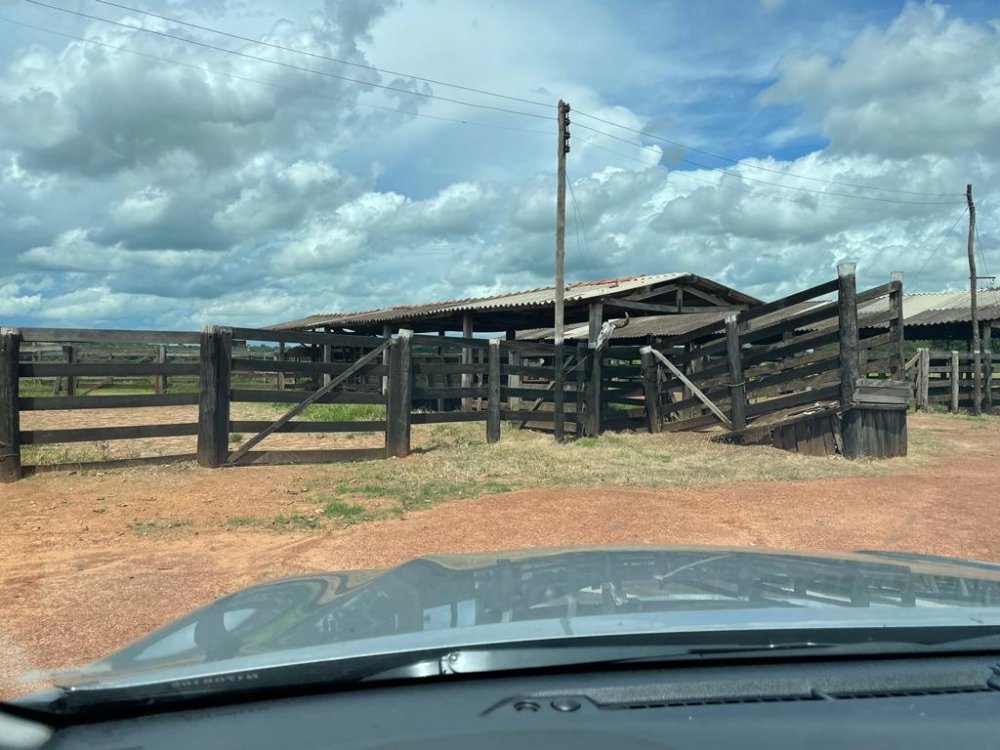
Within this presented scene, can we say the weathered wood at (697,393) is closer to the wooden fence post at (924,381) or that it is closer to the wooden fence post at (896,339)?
the wooden fence post at (896,339)

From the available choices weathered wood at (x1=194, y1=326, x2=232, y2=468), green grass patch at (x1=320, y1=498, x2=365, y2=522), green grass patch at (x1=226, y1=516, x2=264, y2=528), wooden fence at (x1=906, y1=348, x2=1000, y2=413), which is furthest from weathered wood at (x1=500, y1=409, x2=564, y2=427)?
wooden fence at (x1=906, y1=348, x2=1000, y2=413)

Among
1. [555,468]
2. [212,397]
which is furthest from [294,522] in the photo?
[555,468]

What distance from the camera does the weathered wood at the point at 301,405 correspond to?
10195mm

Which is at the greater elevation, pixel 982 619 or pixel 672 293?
pixel 672 293

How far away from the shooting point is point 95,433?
9133 mm

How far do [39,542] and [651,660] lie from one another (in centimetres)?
608

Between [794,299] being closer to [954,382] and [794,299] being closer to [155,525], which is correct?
[155,525]

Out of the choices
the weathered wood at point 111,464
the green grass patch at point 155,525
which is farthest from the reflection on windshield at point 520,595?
the weathered wood at point 111,464

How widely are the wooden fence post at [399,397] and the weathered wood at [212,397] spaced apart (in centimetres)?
244

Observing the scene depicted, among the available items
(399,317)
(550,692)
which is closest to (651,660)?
(550,692)

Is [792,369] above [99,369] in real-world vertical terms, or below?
above

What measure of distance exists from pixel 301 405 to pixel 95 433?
2.53m

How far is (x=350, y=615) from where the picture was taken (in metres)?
2.28

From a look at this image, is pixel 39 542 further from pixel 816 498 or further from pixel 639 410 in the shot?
pixel 639 410
